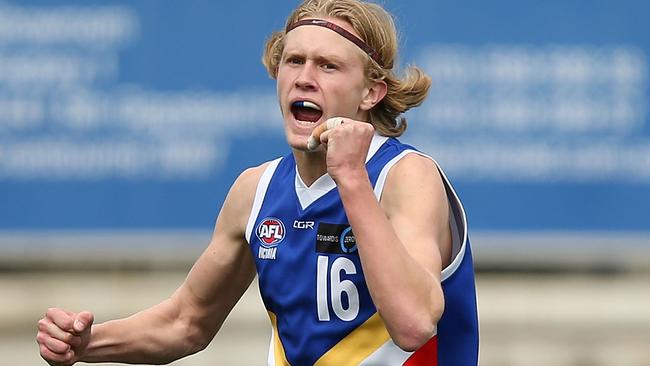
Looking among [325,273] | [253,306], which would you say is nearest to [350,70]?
[325,273]

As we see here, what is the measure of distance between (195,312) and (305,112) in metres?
0.83

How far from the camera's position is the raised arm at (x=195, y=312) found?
4508mm

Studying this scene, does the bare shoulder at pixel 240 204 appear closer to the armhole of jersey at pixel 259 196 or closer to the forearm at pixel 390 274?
the armhole of jersey at pixel 259 196

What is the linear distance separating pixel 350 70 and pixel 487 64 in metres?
4.08

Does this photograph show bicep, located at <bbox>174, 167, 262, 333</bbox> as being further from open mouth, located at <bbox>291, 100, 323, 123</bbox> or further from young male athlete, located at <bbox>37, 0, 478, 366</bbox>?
open mouth, located at <bbox>291, 100, 323, 123</bbox>

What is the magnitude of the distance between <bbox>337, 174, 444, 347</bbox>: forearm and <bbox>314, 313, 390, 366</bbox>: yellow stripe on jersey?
0.37 metres

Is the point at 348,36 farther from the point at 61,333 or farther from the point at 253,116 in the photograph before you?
the point at 253,116

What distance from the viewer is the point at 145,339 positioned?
181 inches

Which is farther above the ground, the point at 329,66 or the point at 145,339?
the point at 329,66

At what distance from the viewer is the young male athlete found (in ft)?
13.3

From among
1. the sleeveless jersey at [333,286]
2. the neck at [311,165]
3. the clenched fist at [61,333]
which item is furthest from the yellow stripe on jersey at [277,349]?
the clenched fist at [61,333]

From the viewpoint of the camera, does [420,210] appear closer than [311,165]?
Yes

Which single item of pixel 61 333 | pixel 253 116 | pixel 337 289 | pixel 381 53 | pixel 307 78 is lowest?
pixel 61 333

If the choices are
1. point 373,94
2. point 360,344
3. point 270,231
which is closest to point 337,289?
point 360,344
